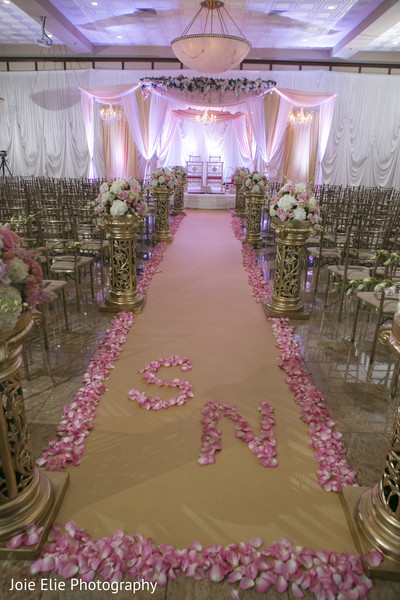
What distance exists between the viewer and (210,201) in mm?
13008

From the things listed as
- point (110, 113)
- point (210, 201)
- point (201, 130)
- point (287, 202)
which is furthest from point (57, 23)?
point (287, 202)

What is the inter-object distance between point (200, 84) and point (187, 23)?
1556 mm

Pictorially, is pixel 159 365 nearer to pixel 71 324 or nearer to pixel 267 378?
pixel 267 378

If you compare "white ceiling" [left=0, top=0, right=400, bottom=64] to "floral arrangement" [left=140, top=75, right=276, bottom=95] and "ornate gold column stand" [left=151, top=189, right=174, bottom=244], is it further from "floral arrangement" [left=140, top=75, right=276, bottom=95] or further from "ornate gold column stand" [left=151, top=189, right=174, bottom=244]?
"ornate gold column stand" [left=151, top=189, right=174, bottom=244]

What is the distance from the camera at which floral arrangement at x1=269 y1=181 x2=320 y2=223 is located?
13.6ft

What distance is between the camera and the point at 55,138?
1470 cm

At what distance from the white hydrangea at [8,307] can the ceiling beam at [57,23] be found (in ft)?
32.9

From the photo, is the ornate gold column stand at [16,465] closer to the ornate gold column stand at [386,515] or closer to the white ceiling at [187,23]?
the ornate gold column stand at [386,515]

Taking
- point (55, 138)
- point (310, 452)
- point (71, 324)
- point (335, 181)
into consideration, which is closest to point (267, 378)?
point (310, 452)

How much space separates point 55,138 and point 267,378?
46.6 ft

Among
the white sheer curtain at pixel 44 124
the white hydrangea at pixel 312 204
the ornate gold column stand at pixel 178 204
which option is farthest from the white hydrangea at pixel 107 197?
the white sheer curtain at pixel 44 124

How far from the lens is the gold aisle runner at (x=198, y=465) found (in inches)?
76.2

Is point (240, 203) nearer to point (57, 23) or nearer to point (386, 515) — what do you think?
point (57, 23)

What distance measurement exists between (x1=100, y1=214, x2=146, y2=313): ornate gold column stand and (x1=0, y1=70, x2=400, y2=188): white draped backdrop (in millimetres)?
9391
